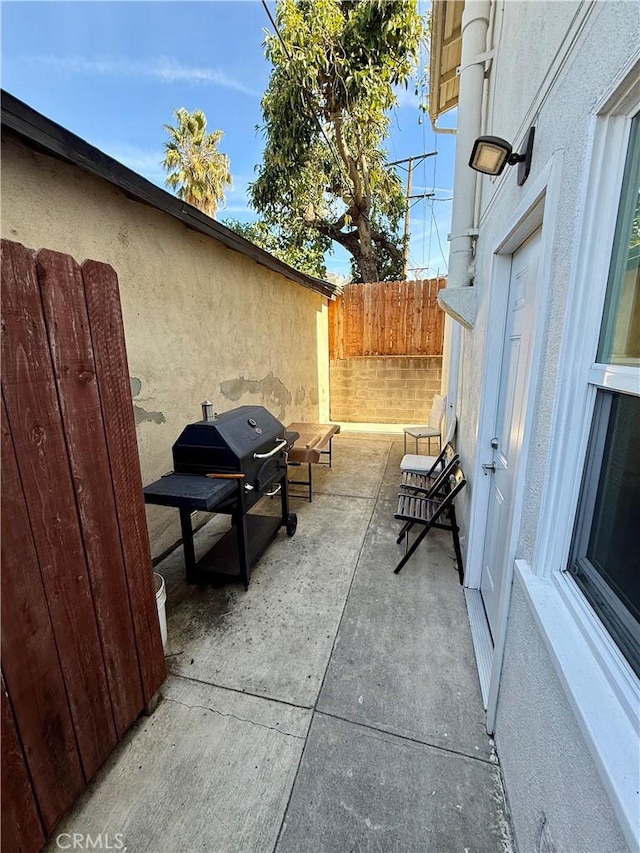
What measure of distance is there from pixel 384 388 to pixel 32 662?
7.06 metres

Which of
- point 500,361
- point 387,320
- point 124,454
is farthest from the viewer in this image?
point 387,320

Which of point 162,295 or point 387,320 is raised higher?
point 387,320

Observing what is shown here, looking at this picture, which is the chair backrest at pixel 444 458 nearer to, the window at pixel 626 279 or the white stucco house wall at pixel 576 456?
the white stucco house wall at pixel 576 456

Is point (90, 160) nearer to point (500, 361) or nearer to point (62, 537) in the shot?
point (62, 537)

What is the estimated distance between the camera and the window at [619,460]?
875 mm

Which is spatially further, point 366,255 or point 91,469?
point 366,255

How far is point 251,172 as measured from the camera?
937cm

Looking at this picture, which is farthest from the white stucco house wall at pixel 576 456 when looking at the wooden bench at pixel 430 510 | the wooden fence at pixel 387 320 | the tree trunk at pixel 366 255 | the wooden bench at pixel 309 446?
the tree trunk at pixel 366 255

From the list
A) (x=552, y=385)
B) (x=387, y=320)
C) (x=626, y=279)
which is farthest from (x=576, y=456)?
(x=387, y=320)

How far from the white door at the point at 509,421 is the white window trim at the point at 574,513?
53 cm

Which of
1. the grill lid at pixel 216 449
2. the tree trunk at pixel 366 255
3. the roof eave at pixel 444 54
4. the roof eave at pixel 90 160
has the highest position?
the roof eave at pixel 444 54

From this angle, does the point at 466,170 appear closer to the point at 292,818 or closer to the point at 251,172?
the point at 292,818

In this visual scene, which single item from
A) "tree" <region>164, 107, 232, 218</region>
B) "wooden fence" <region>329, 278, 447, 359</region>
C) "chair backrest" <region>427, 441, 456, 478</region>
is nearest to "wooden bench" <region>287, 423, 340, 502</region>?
"chair backrest" <region>427, 441, 456, 478</region>

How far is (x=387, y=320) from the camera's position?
7.49m
